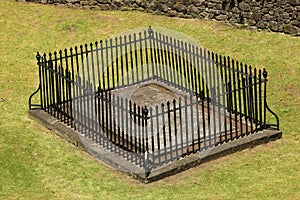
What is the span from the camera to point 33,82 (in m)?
19.4

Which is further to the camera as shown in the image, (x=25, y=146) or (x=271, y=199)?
(x=25, y=146)

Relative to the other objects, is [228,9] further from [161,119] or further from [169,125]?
[169,125]

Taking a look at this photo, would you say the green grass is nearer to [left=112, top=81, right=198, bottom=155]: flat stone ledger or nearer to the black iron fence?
the black iron fence

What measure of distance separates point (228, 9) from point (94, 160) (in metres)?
8.60

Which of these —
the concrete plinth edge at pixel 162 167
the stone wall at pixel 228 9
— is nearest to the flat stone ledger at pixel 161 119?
the concrete plinth edge at pixel 162 167

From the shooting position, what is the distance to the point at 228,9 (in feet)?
72.0

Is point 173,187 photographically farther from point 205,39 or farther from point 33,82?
point 205,39

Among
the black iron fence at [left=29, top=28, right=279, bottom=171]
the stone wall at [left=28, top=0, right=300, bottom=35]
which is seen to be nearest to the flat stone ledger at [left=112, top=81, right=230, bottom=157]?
the black iron fence at [left=29, top=28, right=279, bottom=171]

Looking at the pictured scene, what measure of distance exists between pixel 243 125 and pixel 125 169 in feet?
10.5

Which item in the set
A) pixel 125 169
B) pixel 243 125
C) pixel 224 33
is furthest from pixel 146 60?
pixel 125 169

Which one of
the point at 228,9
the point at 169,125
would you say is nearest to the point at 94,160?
the point at 169,125

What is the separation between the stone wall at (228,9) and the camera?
20.9m

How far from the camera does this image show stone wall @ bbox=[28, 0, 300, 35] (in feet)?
68.4

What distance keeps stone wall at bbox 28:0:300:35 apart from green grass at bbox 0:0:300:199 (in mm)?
261
